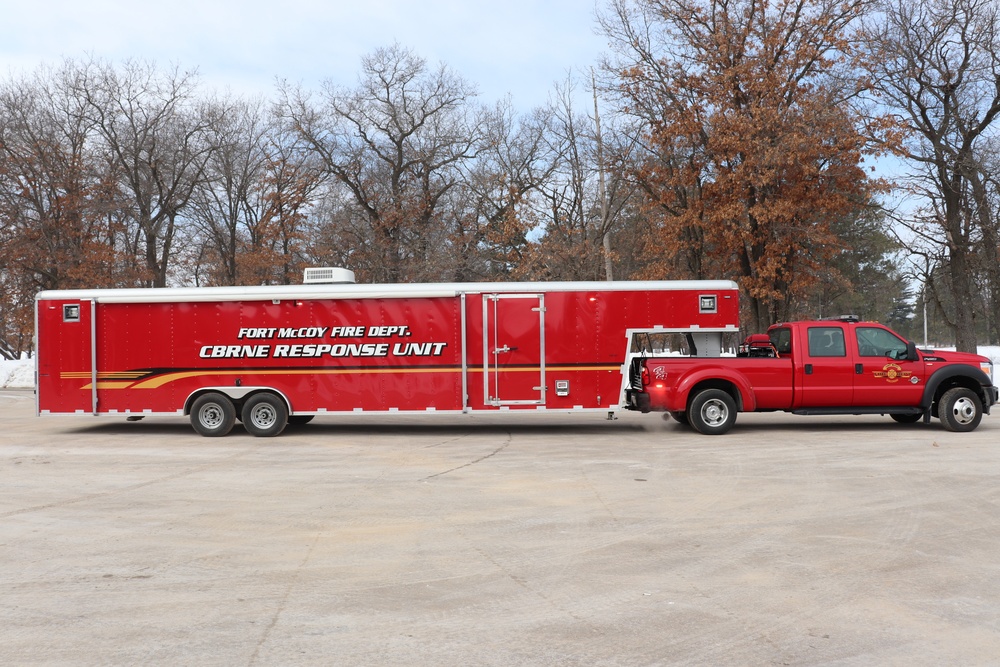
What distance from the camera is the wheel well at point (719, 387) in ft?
46.8

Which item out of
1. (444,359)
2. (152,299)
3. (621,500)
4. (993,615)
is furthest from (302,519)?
(152,299)

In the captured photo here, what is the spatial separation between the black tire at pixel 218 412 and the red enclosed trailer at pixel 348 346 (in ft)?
0.08

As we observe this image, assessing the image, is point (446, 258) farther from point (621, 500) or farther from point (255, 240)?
point (621, 500)

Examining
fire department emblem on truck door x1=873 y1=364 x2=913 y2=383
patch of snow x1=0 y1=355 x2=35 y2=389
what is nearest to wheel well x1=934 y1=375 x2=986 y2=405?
fire department emblem on truck door x1=873 y1=364 x2=913 y2=383

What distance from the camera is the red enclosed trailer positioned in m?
14.2

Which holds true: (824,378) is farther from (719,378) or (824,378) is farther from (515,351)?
(515,351)

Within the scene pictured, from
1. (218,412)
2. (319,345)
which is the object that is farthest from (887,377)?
(218,412)

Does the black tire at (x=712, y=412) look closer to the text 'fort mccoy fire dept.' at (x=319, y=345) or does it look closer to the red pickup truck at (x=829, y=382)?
the red pickup truck at (x=829, y=382)

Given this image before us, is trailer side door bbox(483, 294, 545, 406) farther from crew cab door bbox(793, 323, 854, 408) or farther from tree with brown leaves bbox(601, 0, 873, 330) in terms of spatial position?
tree with brown leaves bbox(601, 0, 873, 330)

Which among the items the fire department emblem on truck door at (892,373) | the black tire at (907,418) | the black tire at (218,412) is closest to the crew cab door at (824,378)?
the fire department emblem on truck door at (892,373)

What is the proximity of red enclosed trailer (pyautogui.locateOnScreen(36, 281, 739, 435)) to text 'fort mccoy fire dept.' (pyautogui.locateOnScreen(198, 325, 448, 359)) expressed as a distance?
2 cm

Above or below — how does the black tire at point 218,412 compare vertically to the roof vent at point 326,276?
below

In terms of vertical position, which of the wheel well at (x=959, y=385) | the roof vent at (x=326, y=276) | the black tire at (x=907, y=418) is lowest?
the black tire at (x=907, y=418)

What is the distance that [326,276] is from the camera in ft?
49.8
